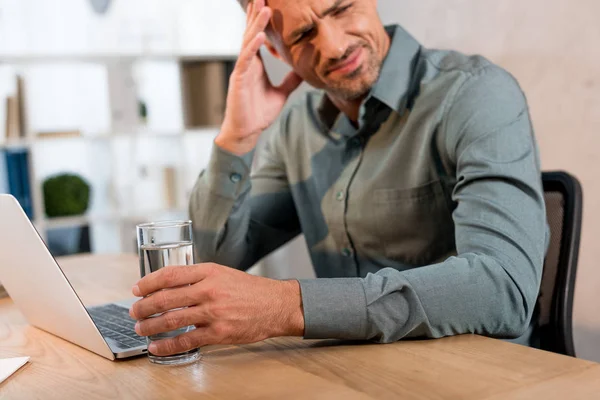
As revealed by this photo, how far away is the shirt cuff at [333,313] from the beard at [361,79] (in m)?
0.68

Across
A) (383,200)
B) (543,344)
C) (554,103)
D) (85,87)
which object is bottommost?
(543,344)

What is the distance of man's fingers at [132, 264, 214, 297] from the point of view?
85cm

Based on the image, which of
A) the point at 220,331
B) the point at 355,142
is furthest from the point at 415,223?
the point at 220,331

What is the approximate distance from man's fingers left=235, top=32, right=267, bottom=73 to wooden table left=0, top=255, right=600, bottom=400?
29.8 inches

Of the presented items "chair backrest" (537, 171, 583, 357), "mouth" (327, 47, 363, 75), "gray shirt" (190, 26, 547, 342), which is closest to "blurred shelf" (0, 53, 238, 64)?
"gray shirt" (190, 26, 547, 342)

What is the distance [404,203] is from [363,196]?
10 centimetres

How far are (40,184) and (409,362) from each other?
307cm

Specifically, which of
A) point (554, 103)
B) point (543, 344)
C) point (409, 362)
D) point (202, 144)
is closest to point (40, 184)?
point (202, 144)

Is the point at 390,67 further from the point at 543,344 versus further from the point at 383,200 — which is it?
the point at 543,344

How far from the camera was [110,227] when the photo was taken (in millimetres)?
3754

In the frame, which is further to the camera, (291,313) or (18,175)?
(18,175)

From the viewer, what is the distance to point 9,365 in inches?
35.9

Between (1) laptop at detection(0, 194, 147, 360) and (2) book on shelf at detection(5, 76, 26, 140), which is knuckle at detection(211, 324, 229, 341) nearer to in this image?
(1) laptop at detection(0, 194, 147, 360)

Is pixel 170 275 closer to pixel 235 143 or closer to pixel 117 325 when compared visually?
pixel 117 325
